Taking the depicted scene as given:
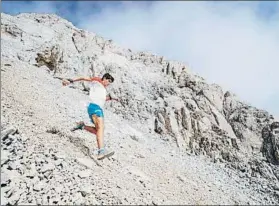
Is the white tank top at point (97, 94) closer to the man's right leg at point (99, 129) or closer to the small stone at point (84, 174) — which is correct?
the man's right leg at point (99, 129)

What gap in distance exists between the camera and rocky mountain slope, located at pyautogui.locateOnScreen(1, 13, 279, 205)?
9.82 m

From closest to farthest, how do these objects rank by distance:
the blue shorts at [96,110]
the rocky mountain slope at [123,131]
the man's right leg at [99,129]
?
the rocky mountain slope at [123,131]
the man's right leg at [99,129]
the blue shorts at [96,110]

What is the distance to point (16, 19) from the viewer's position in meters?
23.8

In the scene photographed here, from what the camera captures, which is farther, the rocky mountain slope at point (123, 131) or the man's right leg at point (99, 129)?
the man's right leg at point (99, 129)

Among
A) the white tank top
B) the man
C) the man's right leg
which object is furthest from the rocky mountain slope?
the white tank top

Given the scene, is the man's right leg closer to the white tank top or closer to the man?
the man

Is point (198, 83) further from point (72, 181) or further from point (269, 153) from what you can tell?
point (72, 181)

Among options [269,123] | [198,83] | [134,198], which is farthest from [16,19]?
[134,198]

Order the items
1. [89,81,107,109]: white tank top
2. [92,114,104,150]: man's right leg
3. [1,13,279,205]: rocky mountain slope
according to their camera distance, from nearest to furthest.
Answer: [1,13,279,205]: rocky mountain slope
[92,114,104,150]: man's right leg
[89,81,107,109]: white tank top

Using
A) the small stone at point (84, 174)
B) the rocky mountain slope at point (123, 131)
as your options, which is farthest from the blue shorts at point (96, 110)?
the small stone at point (84, 174)

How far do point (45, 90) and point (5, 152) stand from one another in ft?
21.4

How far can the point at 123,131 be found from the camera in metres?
15.9

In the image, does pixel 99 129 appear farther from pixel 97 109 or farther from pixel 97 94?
pixel 97 94

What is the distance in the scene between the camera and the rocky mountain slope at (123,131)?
9.82 metres
